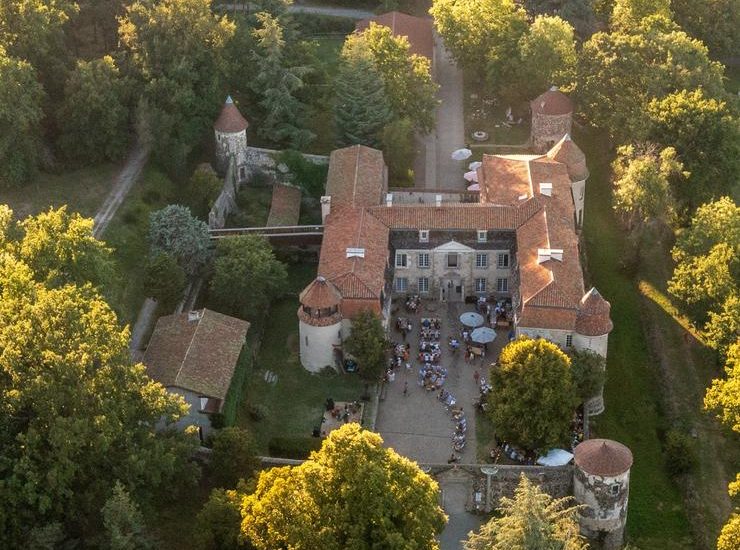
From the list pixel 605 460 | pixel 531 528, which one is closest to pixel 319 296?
pixel 605 460

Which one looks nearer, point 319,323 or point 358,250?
point 319,323

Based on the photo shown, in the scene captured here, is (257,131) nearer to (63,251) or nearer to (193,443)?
Answer: (63,251)

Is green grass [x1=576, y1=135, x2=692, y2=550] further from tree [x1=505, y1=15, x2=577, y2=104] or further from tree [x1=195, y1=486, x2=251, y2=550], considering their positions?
tree [x1=195, y1=486, x2=251, y2=550]

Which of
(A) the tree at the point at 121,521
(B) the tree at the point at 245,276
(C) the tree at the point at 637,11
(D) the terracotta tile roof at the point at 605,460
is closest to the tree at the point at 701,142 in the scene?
(C) the tree at the point at 637,11

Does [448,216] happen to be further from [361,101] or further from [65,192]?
[65,192]

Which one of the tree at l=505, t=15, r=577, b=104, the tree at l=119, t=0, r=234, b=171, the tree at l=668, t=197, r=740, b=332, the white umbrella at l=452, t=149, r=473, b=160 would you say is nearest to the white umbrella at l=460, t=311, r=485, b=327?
the tree at l=668, t=197, r=740, b=332

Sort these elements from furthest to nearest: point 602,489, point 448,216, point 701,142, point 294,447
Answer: point 701,142 → point 448,216 → point 294,447 → point 602,489
